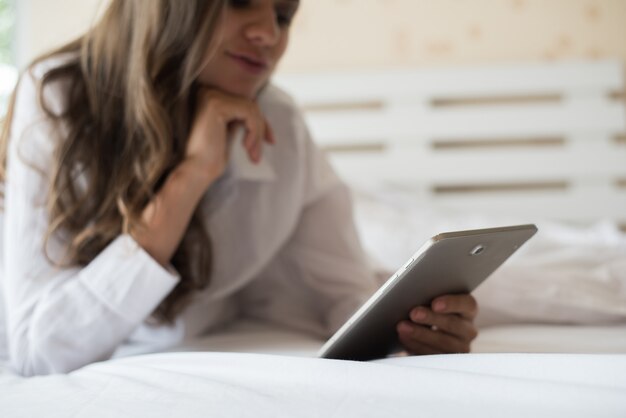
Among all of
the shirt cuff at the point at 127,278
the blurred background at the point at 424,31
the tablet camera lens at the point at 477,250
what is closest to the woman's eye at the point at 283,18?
the shirt cuff at the point at 127,278

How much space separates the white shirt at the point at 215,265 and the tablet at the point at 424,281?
10.2 inches

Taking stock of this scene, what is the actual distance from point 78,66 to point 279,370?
1.98ft

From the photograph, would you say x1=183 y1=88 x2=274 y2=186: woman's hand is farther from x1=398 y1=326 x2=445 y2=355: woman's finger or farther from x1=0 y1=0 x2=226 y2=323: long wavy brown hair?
x1=398 y1=326 x2=445 y2=355: woman's finger

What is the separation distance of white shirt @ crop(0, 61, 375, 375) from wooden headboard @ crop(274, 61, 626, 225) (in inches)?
47.0

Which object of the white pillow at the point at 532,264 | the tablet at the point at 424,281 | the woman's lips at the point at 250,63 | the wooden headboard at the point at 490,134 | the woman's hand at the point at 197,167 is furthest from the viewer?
the wooden headboard at the point at 490,134

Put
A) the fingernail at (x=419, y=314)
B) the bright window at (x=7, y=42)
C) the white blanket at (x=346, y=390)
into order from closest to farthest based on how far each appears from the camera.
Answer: the white blanket at (x=346, y=390) < the fingernail at (x=419, y=314) < the bright window at (x=7, y=42)

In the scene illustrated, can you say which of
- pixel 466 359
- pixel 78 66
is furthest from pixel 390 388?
pixel 78 66

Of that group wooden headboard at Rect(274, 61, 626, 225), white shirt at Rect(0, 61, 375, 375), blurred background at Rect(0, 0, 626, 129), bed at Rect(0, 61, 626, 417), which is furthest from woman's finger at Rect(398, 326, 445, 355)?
blurred background at Rect(0, 0, 626, 129)

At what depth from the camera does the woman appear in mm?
899

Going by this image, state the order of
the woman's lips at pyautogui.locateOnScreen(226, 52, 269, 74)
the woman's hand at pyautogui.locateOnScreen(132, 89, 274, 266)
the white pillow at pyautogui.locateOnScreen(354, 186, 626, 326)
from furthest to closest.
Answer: the white pillow at pyautogui.locateOnScreen(354, 186, 626, 326) < the woman's lips at pyautogui.locateOnScreen(226, 52, 269, 74) < the woman's hand at pyautogui.locateOnScreen(132, 89, 274, 266)

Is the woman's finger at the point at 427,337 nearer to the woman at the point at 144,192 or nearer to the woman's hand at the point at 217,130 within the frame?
the woman at the point at 144,192

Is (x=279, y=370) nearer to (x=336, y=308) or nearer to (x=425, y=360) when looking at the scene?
(x=425, y=360)

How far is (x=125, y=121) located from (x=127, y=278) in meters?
0.24

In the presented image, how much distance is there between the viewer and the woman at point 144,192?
899mm
